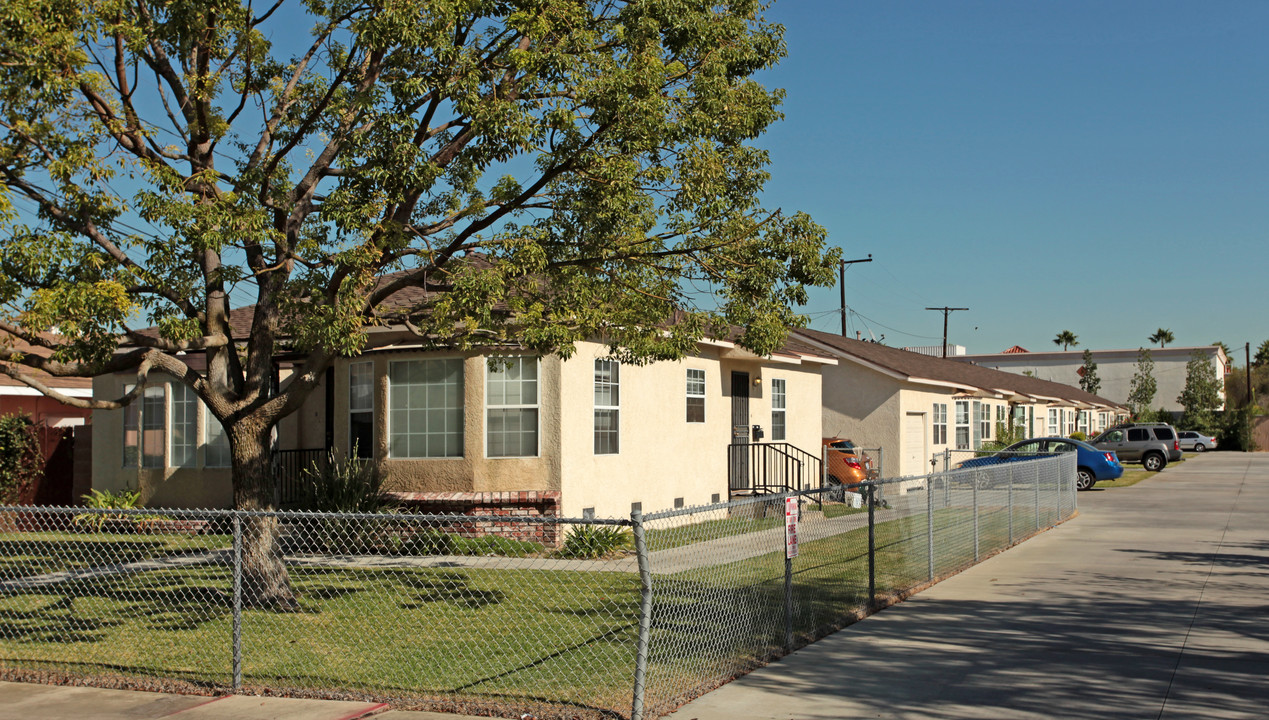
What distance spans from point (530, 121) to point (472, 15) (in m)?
1.44

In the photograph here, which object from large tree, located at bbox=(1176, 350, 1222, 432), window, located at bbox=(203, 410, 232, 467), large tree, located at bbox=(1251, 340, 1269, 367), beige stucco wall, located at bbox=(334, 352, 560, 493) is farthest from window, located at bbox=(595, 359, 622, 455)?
large tree, located at bbox=(1251, 340, 1269, 367)

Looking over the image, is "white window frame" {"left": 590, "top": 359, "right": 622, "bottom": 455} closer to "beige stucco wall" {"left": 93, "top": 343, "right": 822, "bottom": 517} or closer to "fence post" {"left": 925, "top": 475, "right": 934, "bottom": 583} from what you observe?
"beige stucco wall" {"left": 93, "top": 343, "right": 822, "bottom": 517}

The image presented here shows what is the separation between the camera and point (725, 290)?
11.3 meters

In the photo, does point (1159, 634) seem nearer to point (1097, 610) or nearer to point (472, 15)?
point (1097, 610)

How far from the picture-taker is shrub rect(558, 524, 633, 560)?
46.4 feet

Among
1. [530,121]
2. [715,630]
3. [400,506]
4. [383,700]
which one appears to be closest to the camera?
[383,700]

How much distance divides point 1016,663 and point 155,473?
15992 millimetres

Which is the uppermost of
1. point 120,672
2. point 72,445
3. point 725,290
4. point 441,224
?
point 441,224

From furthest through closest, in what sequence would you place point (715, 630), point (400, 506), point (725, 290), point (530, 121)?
point (400, 506)
point (725, 290)
point (530, 121)
point (715, 630)

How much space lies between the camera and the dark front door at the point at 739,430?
2133cm

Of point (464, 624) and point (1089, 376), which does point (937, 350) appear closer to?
point (1089, 376)

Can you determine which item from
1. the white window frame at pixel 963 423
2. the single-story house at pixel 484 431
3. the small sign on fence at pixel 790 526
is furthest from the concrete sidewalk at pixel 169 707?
the white window frame at pixel 963 423

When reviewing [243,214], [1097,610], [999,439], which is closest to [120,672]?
[243,214]

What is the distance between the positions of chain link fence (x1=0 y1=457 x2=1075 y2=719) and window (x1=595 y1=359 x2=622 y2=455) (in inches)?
59.4
